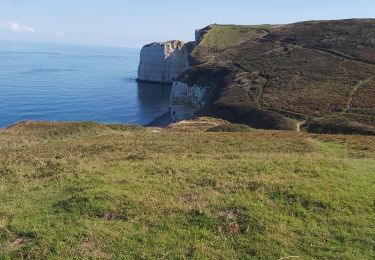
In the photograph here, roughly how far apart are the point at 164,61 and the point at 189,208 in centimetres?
15900

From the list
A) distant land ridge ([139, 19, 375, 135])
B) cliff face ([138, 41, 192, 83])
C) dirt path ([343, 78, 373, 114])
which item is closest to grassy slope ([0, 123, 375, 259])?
distant land ridge ([139, 19, 375, 135])

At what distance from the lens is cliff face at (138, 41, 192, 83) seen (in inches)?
6673

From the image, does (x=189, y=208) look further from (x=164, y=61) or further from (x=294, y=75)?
(x=164, y=61)

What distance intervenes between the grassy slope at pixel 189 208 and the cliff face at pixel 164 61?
147 meters

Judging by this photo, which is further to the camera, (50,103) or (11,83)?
(11,83)

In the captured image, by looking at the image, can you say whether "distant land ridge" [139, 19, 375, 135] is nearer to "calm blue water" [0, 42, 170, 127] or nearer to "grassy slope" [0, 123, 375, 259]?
"calm blue water" [0, 42, 170, 127]

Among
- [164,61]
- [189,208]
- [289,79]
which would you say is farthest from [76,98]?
[189,208]

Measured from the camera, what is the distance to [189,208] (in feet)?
49.8

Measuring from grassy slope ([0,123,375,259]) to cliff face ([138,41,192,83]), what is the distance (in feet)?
481

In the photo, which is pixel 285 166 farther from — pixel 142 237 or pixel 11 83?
pixel 11 83

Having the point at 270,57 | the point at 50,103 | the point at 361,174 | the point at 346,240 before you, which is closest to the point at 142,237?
the point at 346,240

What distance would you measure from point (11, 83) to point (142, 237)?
147m

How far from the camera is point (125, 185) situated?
17844 millimetres

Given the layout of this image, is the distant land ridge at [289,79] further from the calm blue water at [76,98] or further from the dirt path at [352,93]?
the calm blue water at [76,98]
